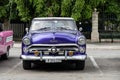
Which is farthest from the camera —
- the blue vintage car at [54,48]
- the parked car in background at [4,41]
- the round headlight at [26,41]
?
the parked car in background at [4,41]

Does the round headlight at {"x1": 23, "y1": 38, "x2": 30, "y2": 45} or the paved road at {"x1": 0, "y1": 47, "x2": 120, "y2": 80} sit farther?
the round headlight at {"x1": 23, "y1": 38, "x2": 30, "y2": 45}

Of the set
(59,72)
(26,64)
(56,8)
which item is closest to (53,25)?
(26,64)

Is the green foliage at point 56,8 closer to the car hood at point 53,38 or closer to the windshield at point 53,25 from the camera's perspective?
the windshield at point 53,25

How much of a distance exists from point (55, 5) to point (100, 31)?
447 centimetres

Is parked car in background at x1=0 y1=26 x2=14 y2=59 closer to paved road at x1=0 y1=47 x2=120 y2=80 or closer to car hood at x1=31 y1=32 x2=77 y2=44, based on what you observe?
paved road at x1=0 y1=47 x2=120 y2=80

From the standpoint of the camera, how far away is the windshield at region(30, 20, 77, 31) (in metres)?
15.7

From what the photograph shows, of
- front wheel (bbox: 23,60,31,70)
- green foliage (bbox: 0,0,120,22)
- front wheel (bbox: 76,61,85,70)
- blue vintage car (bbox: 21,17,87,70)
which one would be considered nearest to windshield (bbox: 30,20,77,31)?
blue vintage car (bbox: 21,17,87,70)

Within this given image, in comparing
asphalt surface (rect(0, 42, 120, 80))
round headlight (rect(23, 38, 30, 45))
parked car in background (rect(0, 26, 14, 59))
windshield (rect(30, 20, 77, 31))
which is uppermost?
windshield (rect(30, 20, 77, 31))

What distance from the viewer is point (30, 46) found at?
558 inches

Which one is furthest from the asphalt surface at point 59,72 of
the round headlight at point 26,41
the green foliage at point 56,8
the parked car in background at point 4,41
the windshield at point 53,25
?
the green foliage at point 56,8

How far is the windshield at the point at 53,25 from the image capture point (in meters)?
15.7

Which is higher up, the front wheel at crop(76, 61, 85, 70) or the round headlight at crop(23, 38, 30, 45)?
the round headlight at crop(23, 38, 30, 45)

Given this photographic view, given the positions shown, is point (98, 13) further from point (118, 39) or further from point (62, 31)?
point (62, 31)
